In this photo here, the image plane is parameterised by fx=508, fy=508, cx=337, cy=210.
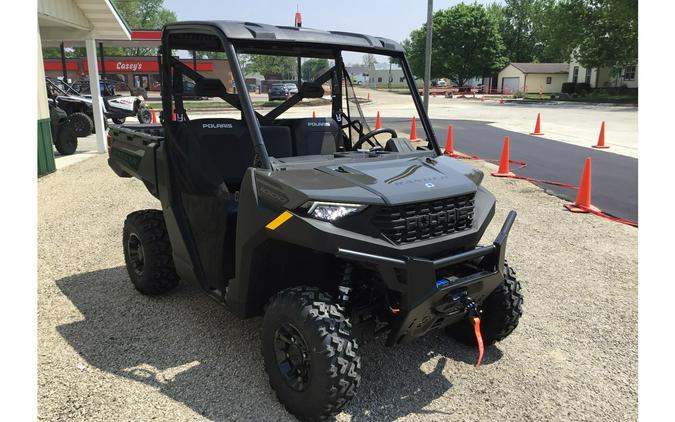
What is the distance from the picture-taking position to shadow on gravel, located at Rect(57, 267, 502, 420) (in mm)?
3023

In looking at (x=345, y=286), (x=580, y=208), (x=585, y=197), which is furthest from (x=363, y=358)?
(x=585, y=197)

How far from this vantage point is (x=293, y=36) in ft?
10.6

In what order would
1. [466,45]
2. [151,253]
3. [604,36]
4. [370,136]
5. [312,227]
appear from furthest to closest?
[466,45], [604,36], [151,253], [370,136], [312,227]

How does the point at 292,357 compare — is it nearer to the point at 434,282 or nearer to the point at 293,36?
the point at 434,282

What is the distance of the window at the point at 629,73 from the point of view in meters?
47.9

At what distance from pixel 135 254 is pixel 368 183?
104 inches

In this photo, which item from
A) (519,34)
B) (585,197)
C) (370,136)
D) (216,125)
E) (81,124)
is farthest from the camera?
(519,34)

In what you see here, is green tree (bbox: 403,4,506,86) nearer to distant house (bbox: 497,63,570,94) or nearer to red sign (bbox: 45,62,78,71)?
distant house (bbox: 497,63,570,94)

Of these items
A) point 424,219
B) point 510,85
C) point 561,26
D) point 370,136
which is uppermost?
point 561,26

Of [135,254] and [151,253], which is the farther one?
[135,254]

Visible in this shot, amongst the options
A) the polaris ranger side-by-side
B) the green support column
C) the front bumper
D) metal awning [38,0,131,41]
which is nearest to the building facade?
metal awning [38,0,131,41]

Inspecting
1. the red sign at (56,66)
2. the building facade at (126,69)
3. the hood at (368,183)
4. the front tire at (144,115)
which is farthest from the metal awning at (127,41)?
the red sign at (56,66)

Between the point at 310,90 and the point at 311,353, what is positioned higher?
the point at 310,90

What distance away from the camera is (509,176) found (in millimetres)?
9836
